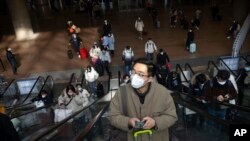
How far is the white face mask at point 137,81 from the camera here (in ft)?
11.0

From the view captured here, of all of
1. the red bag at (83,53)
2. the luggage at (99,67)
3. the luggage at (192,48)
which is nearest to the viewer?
the luggage at (99,67)

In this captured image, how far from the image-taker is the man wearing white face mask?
11.0ft

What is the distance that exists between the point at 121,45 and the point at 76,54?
99.0 inches

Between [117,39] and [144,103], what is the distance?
600 inches

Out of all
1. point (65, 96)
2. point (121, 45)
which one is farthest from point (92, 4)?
point (65, 96)

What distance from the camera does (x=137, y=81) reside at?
3.35 m

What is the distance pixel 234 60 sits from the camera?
40.5 ft

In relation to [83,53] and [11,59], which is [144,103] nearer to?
[11,59]

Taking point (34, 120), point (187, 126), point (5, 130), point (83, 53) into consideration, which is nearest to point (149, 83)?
point (5, 130)

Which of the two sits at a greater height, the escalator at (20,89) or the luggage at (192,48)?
the luggage at (192,48)

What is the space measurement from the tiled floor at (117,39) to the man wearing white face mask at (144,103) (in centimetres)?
1143

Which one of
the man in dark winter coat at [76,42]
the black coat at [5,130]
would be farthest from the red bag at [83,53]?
the black coat at [5,130]

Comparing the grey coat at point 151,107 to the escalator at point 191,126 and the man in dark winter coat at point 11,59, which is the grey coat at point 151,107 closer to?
the escalator at point 191,126

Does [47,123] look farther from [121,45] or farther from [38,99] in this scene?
[121,45]
